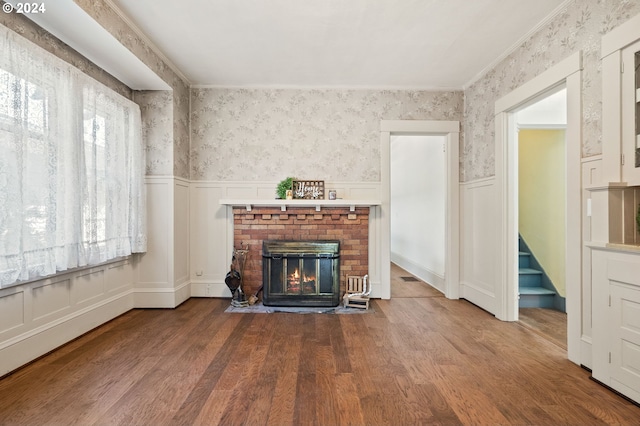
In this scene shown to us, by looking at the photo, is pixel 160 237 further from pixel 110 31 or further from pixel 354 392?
pixel 354 392

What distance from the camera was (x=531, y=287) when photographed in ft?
13.0

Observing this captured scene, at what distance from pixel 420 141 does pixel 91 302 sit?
5202mm

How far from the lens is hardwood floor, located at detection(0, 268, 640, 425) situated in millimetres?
1692

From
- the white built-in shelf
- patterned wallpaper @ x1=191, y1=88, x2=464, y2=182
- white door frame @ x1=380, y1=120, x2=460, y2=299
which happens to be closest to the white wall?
white door frame @ x1=380, y1=120, x2=460, y2=299

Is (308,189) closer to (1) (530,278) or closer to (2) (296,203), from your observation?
(2) (296,203)

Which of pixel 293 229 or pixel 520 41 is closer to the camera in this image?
pixel 520 41

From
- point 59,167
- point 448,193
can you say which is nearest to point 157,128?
point 59,167

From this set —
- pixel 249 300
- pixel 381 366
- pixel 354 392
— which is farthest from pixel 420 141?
pixel 354 392

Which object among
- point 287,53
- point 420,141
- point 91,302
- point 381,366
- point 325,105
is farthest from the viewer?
point 420,141

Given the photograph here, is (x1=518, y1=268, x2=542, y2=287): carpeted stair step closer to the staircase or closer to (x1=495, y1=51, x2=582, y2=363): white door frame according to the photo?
the staircase

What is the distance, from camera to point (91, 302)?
2914mm

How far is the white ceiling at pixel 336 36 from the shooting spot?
2475 millimetres

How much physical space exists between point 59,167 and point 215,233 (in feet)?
6.10

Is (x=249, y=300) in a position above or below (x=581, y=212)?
below
